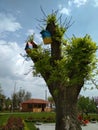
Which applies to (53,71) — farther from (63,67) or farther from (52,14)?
(52,14)

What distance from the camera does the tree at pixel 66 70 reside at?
11648 millimetres

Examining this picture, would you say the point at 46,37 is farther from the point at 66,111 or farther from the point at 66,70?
the point at 66,111

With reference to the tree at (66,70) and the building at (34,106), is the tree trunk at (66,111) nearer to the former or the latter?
the tree at (66,70)

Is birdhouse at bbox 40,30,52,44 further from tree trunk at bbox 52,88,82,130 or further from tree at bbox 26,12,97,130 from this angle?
tree trunk at bbox 52,88,82,130

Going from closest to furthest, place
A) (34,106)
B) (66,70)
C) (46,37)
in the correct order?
(66,70)
(46,37)
(34,106)

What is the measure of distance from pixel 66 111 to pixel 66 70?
1718mm

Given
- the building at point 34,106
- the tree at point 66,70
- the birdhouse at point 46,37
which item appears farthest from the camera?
the building at point 34,106

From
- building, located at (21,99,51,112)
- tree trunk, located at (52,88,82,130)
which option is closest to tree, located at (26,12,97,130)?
tree trunk, located at (52,88,82,130)

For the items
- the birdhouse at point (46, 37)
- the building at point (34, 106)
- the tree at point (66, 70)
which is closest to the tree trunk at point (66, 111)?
the tree at point (66, 70)

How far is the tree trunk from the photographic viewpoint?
11797 millimetres

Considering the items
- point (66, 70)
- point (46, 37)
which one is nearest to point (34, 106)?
point (46, 37)

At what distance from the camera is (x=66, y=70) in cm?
1159

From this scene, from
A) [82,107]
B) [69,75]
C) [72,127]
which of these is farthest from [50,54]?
[82,107]

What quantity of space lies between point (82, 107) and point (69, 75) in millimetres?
51108
